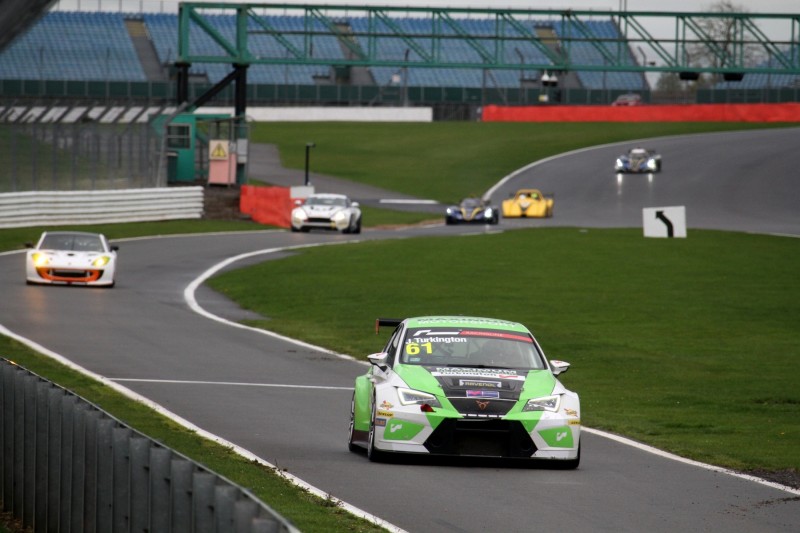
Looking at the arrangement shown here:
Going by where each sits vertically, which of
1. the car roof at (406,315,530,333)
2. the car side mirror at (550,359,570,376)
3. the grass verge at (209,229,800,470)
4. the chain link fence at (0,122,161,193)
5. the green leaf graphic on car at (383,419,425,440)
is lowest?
the grass verge at (209,229,800,470)

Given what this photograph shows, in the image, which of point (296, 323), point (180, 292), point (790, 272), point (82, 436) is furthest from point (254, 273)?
point (82, 436)

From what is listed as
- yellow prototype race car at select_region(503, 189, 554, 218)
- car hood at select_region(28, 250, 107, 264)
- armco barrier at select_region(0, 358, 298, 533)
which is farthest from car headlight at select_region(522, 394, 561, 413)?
yellow prototype race car at select_region(503, 189, 554, 218)

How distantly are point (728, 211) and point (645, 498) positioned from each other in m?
53.9

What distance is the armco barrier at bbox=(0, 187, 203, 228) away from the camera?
148 feet

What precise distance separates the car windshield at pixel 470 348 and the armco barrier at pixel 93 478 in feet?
13.5

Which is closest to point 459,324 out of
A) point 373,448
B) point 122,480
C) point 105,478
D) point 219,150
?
point 373,448

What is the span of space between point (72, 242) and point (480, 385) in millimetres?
20574

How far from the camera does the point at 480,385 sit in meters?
12.1

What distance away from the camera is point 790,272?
1357 inches

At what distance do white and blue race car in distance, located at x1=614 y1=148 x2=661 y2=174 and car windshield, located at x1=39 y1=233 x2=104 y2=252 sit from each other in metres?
50.6

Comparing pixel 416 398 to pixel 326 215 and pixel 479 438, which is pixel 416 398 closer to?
pixel 479 438

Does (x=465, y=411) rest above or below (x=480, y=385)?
below

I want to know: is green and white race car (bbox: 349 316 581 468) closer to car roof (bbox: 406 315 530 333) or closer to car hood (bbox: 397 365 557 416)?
car hood (bbox: 397 365 557 416)

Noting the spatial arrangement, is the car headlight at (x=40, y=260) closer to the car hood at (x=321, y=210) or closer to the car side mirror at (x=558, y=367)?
the car hood at (x=321, y=210)
